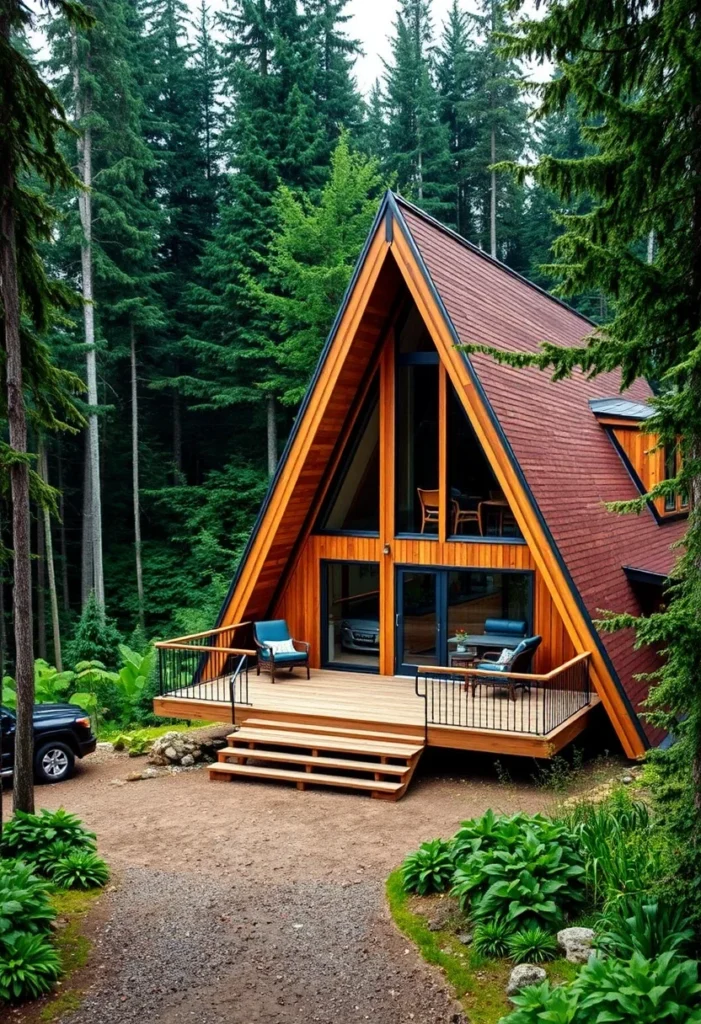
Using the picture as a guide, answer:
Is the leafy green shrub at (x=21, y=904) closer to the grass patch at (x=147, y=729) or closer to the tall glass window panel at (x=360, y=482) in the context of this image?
the grass patch at (x=147, y=729)

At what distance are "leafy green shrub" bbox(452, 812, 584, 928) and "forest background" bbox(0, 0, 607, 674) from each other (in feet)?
54.4

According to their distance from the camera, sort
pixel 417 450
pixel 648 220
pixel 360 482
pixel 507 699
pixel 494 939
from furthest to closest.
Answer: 1. pixel 360 482
2. pixel 417 450
3. pixel 507 699
4. pixel 494 939
5. pixel 648 220

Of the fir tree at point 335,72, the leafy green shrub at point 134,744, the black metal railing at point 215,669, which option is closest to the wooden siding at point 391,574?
the black metal railing at point 215,669

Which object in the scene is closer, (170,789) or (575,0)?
(575,0)

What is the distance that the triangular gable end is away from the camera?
39.0 feet

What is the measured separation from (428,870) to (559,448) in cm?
821

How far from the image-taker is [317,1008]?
6.28 meters

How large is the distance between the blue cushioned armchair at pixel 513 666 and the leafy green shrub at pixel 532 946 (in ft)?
18.8

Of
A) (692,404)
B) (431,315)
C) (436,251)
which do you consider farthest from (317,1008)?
(436,251)

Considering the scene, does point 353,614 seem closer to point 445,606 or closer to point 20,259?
point 445,606

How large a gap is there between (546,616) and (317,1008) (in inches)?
320

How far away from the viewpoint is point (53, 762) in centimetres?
1280

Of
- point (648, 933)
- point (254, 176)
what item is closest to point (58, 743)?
point (648, 933)

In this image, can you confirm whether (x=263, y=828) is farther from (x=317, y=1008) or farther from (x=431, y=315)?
(x=431, y=315)
